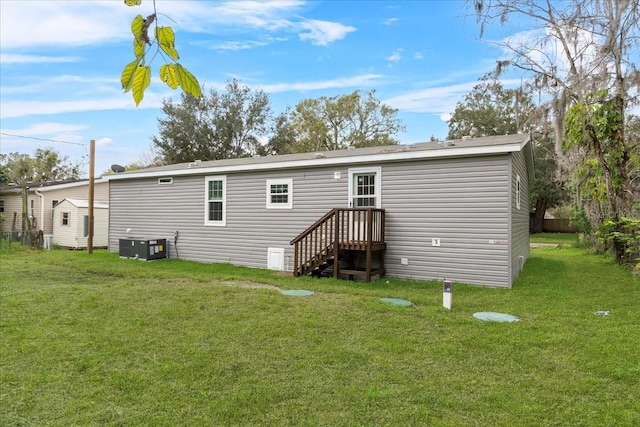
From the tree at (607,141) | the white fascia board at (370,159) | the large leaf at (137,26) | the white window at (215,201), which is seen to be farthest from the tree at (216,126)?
the large leaf at (137,26)

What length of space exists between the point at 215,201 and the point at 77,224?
766 cm

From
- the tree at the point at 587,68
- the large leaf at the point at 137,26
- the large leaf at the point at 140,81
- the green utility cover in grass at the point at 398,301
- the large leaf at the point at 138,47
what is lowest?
the green utility cover in grass at the point at 398,301

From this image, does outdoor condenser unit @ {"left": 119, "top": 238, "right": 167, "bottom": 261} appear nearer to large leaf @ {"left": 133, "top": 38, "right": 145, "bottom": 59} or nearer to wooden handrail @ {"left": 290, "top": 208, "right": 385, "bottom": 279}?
wooden handrail @ {"left": 290, "top": 208, "right": 385, "bottom": 279}

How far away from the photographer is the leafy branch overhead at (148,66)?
49.9 inches

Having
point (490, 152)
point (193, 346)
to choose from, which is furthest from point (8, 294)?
point (490, 152)

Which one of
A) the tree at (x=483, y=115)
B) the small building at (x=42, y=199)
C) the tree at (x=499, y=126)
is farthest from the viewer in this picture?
the tree at (x=483, y=115)

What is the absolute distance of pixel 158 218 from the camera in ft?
41.3

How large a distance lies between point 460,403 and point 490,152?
18.7ft

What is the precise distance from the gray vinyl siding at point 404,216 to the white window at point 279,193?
0.41ft

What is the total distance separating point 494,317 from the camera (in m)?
5.41

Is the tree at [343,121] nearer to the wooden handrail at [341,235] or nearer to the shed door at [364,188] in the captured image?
the shed door at [364,188]

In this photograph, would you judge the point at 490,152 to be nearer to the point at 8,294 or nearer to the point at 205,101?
the point at 8,294

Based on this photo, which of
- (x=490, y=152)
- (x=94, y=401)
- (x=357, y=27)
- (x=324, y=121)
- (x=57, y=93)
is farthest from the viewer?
(x=324, y=121)

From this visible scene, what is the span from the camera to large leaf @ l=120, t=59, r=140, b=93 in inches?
49.7
